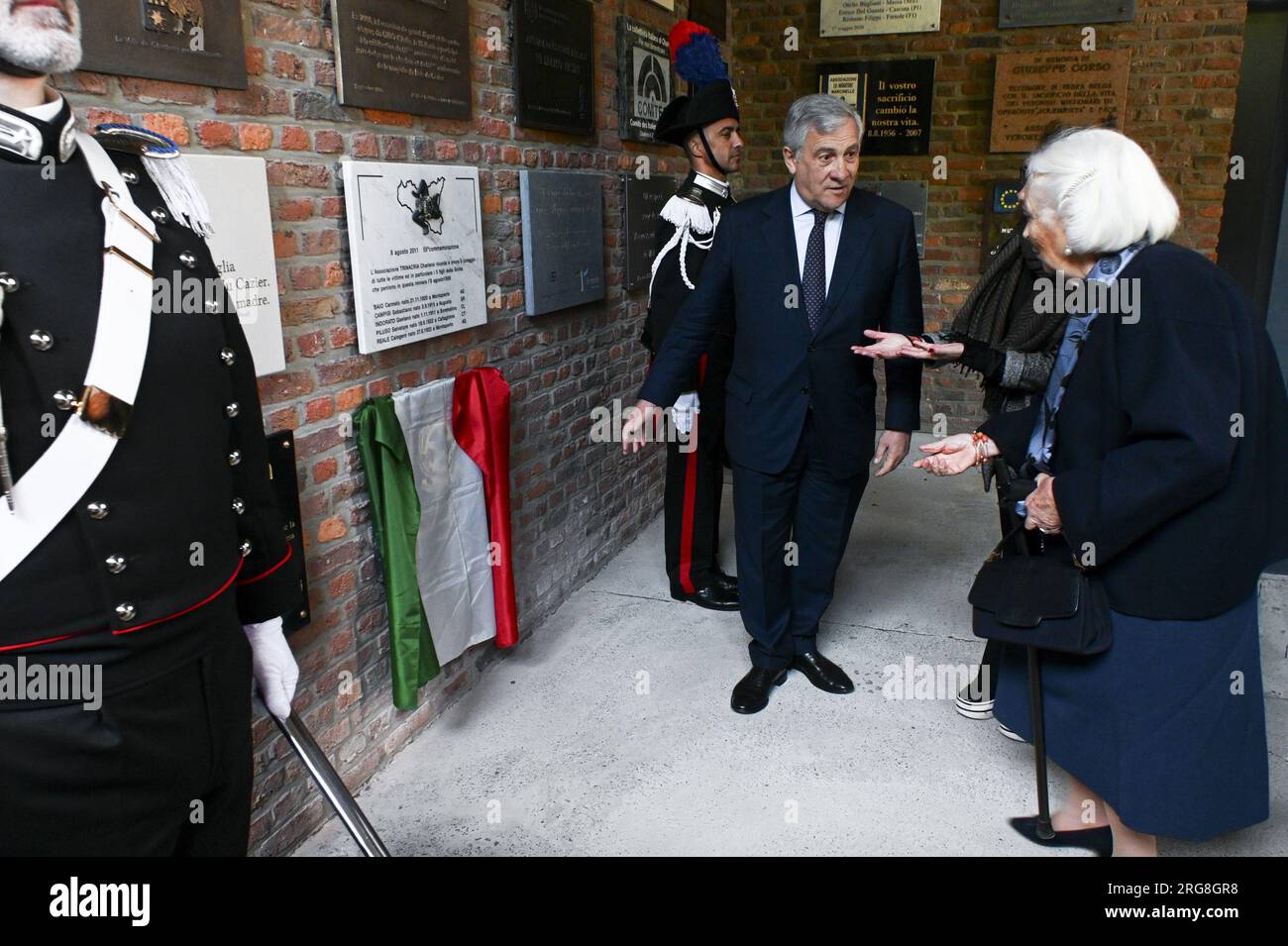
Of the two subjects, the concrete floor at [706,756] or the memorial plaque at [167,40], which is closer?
the memorial plaque at [167,40]

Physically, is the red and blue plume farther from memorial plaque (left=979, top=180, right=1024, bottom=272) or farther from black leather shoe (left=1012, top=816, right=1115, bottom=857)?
black leather shoe (left=1012, top=816, right=1115, bottom=857)

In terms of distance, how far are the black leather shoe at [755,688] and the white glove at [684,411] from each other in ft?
2.80

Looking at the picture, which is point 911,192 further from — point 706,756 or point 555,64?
point 706,756

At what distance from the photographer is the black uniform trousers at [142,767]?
114 cm

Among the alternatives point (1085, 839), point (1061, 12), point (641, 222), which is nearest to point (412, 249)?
point (641, 222)

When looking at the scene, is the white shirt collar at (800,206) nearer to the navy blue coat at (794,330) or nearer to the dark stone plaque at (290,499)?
the navy blue coat at (794,330)

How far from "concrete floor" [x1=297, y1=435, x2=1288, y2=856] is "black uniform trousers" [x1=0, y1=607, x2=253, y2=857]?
94 centimetres

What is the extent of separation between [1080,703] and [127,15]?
2182 mm

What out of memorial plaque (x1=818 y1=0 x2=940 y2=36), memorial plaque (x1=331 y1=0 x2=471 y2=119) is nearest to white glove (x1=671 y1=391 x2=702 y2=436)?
memorial plaque (x1=331 y1=0 x2=471 y2=119)

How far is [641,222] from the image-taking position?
3.89m

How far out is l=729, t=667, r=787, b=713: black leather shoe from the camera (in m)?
2.79

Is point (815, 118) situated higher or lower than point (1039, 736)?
higher

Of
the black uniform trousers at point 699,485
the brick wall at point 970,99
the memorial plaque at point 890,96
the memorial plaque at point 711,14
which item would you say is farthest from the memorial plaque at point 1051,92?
the black uniform trousers at point 699,485

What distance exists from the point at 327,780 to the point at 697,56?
9.84ft
